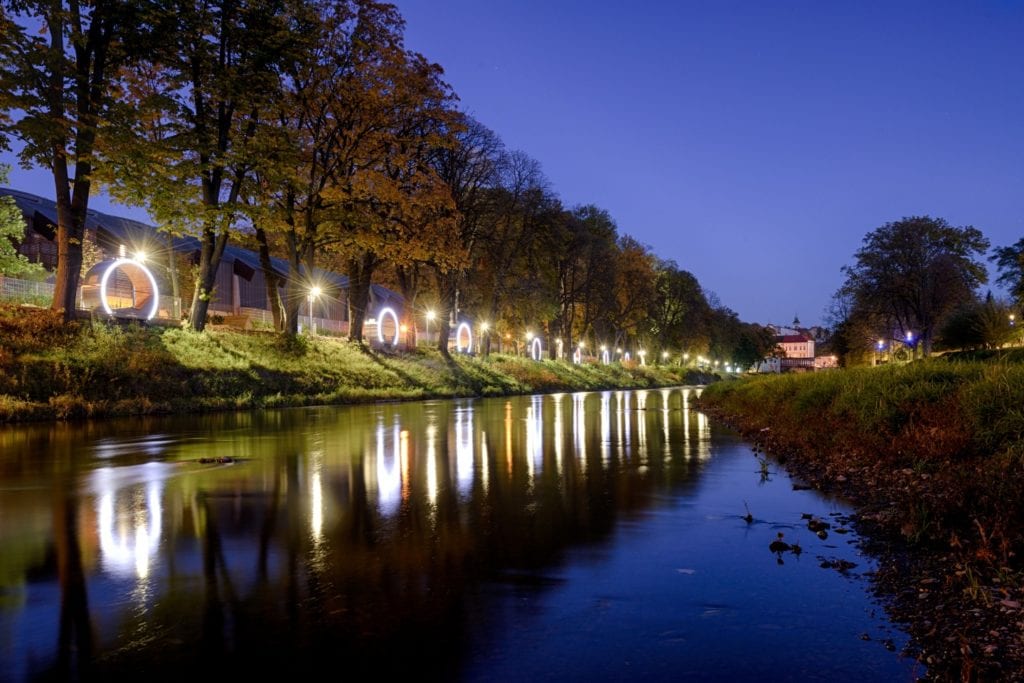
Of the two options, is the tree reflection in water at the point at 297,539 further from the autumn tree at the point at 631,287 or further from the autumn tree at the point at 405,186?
the autumn tree at the point at 631,287

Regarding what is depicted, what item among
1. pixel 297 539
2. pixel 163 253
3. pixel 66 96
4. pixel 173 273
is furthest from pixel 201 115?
pixel 297 539

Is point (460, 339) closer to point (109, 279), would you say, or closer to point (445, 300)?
point (445, 300)

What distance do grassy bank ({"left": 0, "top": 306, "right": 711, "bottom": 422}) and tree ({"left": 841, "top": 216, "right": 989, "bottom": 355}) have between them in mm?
40353

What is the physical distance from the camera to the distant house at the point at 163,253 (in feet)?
147

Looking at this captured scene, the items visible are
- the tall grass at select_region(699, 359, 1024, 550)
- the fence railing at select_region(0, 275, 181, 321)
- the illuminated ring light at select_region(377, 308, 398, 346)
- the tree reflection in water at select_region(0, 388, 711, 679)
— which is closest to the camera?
the tree reflection in water at select_region(0, 388, 711, 679)

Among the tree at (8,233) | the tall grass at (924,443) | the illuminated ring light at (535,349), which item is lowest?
the tall grass at (924,443)

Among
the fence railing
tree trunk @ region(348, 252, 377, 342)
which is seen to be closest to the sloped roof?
tree trunk @ region(348, 252, 377, 342)

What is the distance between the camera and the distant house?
147ft

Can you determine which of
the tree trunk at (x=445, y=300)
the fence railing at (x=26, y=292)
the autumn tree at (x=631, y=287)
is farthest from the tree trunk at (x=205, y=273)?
the autumn tree at (x=631, y=287)

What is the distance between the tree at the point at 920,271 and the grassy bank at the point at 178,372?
40353mm

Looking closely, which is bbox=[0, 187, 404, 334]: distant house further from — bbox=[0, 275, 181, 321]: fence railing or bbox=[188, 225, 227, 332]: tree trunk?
bbox=[0, 275, 181, 321]: fence railing

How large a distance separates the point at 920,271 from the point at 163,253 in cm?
6256

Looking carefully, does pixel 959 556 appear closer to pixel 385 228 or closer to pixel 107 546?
pixel 107 546

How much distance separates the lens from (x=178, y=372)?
2558 cm
